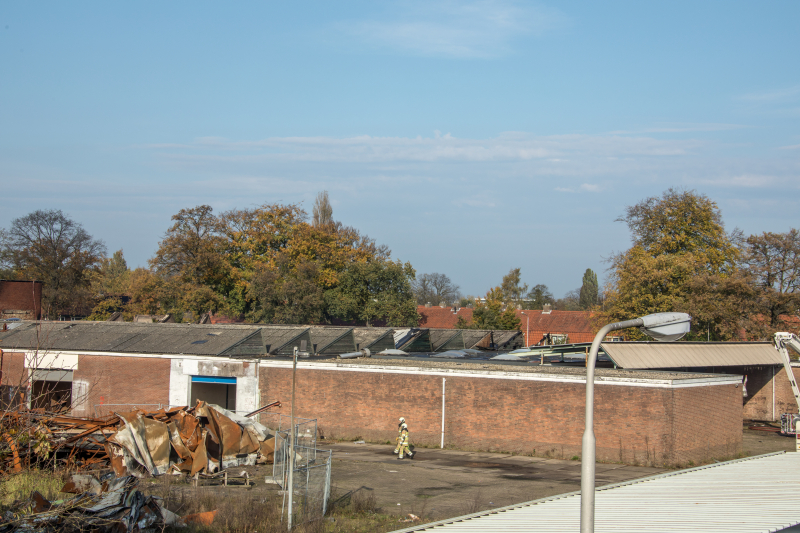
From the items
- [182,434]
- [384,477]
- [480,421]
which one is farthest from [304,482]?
[480,421]

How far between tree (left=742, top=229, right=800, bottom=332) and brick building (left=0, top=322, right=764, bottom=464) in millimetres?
8204

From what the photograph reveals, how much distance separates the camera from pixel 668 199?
56062 millimetres

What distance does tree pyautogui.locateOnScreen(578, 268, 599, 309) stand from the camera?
4299 inches

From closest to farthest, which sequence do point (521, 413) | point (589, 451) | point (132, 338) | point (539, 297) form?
point (589, 451) < point (521, 413) < point (132, 338) < point (539, 297)

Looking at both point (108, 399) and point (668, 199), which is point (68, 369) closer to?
point (108, 399)

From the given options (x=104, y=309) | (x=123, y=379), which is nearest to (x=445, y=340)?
(x=123, y=379)

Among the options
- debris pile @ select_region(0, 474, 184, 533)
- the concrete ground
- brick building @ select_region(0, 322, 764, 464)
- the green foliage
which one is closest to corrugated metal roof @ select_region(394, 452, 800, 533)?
the concrete ground

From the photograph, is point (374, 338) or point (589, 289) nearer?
point (374, 338)

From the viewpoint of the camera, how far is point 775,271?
44.4 m

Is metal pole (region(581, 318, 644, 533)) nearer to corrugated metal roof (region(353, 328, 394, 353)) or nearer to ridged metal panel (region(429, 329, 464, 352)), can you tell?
corrugated metal roof (region(353, 328, 394, 353))

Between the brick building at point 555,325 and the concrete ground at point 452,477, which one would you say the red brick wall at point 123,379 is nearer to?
the concrete ground at point 452,477

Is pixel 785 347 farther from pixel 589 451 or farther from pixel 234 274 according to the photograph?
pixel 234 274

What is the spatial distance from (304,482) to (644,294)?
3770cm

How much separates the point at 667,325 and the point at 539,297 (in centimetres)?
9622
